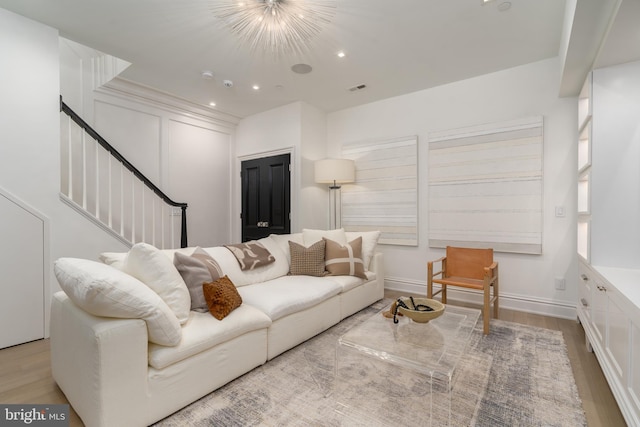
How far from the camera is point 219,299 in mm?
1935

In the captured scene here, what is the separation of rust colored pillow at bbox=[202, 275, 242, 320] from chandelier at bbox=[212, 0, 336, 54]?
2.05 meters

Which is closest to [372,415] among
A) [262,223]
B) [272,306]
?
[272,306]

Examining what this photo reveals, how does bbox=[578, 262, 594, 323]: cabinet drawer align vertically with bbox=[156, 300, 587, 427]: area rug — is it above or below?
above

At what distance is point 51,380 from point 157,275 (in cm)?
108

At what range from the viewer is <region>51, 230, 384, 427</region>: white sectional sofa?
136 cm

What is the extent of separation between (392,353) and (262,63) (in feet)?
9.95

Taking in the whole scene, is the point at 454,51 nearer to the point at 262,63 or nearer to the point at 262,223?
the point at 262,63

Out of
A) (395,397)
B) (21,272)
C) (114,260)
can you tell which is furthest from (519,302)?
(21,272)

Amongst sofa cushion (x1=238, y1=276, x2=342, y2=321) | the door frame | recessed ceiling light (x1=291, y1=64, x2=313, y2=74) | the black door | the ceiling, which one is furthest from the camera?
the black door

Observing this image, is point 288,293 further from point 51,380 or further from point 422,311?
point 51,380

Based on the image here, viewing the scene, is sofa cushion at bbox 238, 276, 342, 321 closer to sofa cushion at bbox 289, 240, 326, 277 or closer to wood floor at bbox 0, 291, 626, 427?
sofa cushion at bbox 289, 240, 326, 277

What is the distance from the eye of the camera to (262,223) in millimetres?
4777

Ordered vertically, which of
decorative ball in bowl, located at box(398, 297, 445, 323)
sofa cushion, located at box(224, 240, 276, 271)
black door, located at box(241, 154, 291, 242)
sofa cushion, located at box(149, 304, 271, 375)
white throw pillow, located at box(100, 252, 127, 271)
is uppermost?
black door, located at box(241, 154, 291, 242)

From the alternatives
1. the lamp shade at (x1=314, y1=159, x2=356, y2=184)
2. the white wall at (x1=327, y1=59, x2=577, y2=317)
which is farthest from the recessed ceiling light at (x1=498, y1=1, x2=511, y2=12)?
the lamp shade at (x1=314, y1=159, x2=356, y2=184)
